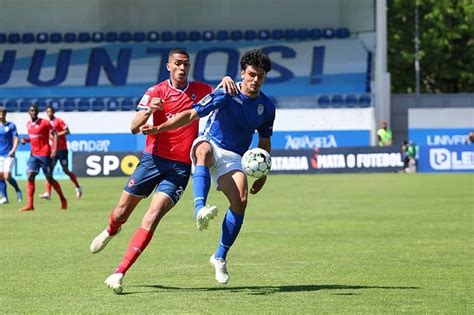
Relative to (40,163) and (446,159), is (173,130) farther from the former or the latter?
(446,159)

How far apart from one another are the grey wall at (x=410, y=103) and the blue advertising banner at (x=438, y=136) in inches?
97.2

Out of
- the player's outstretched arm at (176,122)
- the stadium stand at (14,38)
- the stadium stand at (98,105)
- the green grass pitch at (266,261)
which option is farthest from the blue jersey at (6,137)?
the stadium stand at (14,38)

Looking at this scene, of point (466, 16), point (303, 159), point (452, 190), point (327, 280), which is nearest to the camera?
point (327, 280)

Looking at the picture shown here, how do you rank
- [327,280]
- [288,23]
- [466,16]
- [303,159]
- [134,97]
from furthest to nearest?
[466,16]
[288,23]
[134,97]
[303,159]
[327,280]

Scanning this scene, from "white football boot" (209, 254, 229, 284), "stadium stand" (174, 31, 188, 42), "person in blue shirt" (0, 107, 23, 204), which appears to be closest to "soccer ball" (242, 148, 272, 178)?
"white football boot" (209, 254, 229, 284)

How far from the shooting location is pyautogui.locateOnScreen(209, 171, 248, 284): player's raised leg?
10.9 metres

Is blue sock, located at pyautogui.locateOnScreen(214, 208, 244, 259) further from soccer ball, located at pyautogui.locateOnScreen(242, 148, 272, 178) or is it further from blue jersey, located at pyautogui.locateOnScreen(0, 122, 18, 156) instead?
blue jersey, located at pyautogui.locateOnScreen(0, 122, 18, 156)

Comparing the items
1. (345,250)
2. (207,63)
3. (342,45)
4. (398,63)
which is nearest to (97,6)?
(207,63)

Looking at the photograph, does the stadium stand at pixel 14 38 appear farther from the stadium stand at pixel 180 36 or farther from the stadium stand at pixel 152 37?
the stadium stand at pixel 180 36

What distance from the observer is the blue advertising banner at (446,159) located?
4347cm

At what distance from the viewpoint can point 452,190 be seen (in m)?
30.5

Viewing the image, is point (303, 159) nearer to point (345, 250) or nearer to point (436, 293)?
point (345, 250)

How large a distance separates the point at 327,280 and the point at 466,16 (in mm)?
57016

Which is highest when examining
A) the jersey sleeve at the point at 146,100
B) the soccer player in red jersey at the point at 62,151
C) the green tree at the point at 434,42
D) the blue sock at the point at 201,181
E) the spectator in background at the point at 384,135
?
the jersey sleeve at the point at 146,100
